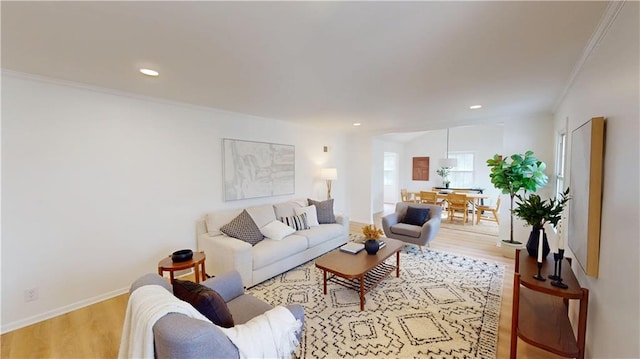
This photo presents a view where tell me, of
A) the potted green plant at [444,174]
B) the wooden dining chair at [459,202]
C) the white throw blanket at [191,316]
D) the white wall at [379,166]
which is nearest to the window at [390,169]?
the white wall at [379,166]

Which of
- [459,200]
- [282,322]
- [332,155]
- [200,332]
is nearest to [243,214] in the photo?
[282,322]

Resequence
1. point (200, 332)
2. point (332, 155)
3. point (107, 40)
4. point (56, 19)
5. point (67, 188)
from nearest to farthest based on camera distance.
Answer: point (200, 332) → point (56, 19) → point (107, 40) → point (67, 188) → point (332, 155)

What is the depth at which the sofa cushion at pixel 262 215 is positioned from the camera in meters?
3.65

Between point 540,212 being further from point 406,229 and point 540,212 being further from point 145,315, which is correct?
point 145,315

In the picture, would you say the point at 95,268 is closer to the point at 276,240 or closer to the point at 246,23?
the point at 276,240

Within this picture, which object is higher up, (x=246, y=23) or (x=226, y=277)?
(x=246, y=23)

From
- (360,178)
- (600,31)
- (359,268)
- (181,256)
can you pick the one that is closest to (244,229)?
(181,256)

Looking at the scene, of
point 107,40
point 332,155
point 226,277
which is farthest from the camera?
point 332,155

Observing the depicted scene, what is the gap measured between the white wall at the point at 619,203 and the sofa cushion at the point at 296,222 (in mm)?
3096

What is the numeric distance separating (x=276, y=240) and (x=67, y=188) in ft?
7.36

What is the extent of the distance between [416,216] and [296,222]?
2.10m

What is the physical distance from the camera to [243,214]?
3.45m

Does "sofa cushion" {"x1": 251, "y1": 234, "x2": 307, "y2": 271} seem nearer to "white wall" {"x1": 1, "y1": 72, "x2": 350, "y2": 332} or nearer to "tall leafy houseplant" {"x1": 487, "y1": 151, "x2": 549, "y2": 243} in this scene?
"white wall" {"x1": 1, "y1": 72, "x2": 350, "y2": 332}

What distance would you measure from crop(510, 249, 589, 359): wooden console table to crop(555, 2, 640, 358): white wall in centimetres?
8
